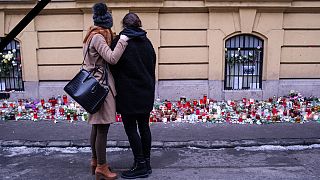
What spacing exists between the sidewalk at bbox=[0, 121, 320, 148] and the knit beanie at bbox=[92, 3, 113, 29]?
2.12 meters

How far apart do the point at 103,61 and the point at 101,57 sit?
2.1 inches

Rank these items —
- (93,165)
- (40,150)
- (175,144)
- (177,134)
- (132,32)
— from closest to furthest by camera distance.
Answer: (132,32)
(93,165)
(40,150)
(175,144)
(177,134)

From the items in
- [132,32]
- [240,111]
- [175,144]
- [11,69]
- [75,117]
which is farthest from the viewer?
[11,69]

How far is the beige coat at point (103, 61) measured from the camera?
3.86m

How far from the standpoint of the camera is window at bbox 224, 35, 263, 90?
834cm

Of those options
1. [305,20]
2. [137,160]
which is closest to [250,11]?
[305,20]

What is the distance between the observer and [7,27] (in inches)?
316

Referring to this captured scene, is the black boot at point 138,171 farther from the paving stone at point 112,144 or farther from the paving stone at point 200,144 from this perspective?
the paving stone at point 200,144

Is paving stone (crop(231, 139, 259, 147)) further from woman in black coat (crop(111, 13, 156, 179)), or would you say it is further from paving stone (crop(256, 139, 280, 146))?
woman in black coat (crop(111, 13, 156, 179))

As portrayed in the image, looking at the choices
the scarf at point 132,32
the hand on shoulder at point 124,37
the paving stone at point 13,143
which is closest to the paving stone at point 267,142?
the scarf at point 132,32

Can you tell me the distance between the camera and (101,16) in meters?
3.96

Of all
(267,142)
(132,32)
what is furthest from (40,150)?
(267,142)

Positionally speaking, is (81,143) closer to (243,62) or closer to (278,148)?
(278,148)

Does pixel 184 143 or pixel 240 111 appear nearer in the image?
pixel 184 143
